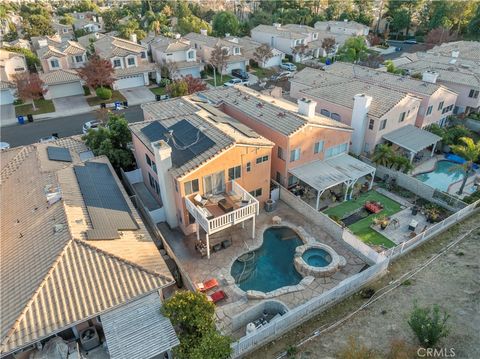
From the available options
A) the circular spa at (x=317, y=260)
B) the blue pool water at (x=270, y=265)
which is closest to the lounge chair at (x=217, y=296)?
the blue pool water at (x=270, y=265)

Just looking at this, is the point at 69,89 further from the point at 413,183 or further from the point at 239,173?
the point at 413,183

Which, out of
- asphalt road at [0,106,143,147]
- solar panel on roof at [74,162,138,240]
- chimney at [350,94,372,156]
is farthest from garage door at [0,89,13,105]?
chimney at [350,94,372,156]

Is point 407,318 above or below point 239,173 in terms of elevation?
below

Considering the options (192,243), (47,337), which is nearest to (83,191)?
(192,243)

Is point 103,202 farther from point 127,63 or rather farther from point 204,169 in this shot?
point 127,63

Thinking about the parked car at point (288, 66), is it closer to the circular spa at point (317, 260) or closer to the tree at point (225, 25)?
the tree at point (225, 25)

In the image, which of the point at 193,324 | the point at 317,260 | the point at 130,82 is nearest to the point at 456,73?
the point at 317,260

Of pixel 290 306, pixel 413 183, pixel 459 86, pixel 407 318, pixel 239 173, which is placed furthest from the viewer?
pixel 459 86
